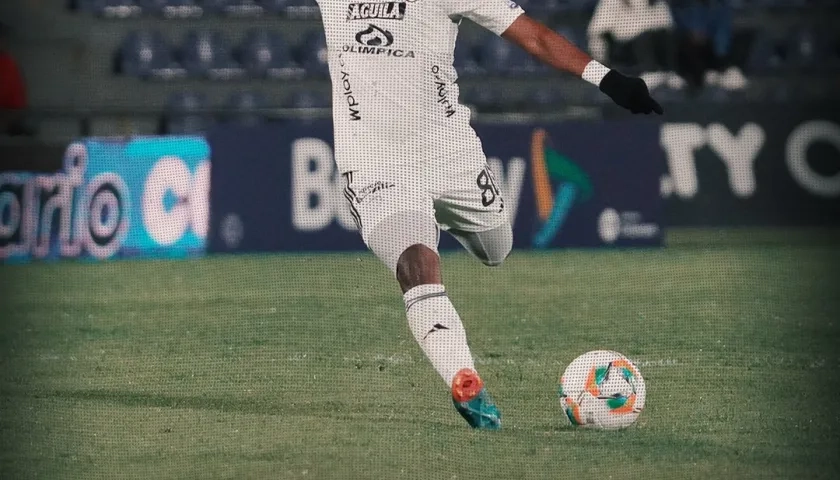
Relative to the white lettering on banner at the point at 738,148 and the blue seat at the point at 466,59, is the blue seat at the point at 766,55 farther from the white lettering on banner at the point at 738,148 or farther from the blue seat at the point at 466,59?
the blue seat at the point at 466,59

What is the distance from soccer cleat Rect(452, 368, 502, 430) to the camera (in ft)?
11.0

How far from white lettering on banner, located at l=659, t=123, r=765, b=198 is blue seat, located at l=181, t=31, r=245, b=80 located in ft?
11.5

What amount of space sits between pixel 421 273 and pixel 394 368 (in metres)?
1.36

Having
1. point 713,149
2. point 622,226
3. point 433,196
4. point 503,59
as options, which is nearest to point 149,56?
point 503,59

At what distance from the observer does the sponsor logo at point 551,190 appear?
9.12 metres

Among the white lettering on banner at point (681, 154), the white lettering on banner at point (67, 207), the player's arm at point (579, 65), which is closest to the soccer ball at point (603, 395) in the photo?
the player's arm at point (579, 65)

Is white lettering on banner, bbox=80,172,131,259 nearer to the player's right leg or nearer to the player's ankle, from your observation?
the player's right leg

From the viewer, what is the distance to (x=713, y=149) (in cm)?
938

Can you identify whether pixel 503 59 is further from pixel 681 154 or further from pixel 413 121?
pixel 413 121

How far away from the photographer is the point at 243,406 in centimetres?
420

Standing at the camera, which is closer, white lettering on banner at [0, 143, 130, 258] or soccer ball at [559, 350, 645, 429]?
soccer ball at [559, 350, 645, 429]

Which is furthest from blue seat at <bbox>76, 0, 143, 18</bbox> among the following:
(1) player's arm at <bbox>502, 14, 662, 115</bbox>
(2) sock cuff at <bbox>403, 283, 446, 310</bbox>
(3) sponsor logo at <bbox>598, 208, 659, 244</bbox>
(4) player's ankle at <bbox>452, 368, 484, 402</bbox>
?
(4) player's ankle at <bbox>452, 368, 484, 402</bbox>

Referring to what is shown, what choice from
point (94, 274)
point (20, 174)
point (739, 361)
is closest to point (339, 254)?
point (94, 274)

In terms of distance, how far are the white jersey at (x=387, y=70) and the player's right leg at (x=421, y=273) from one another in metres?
0.12
